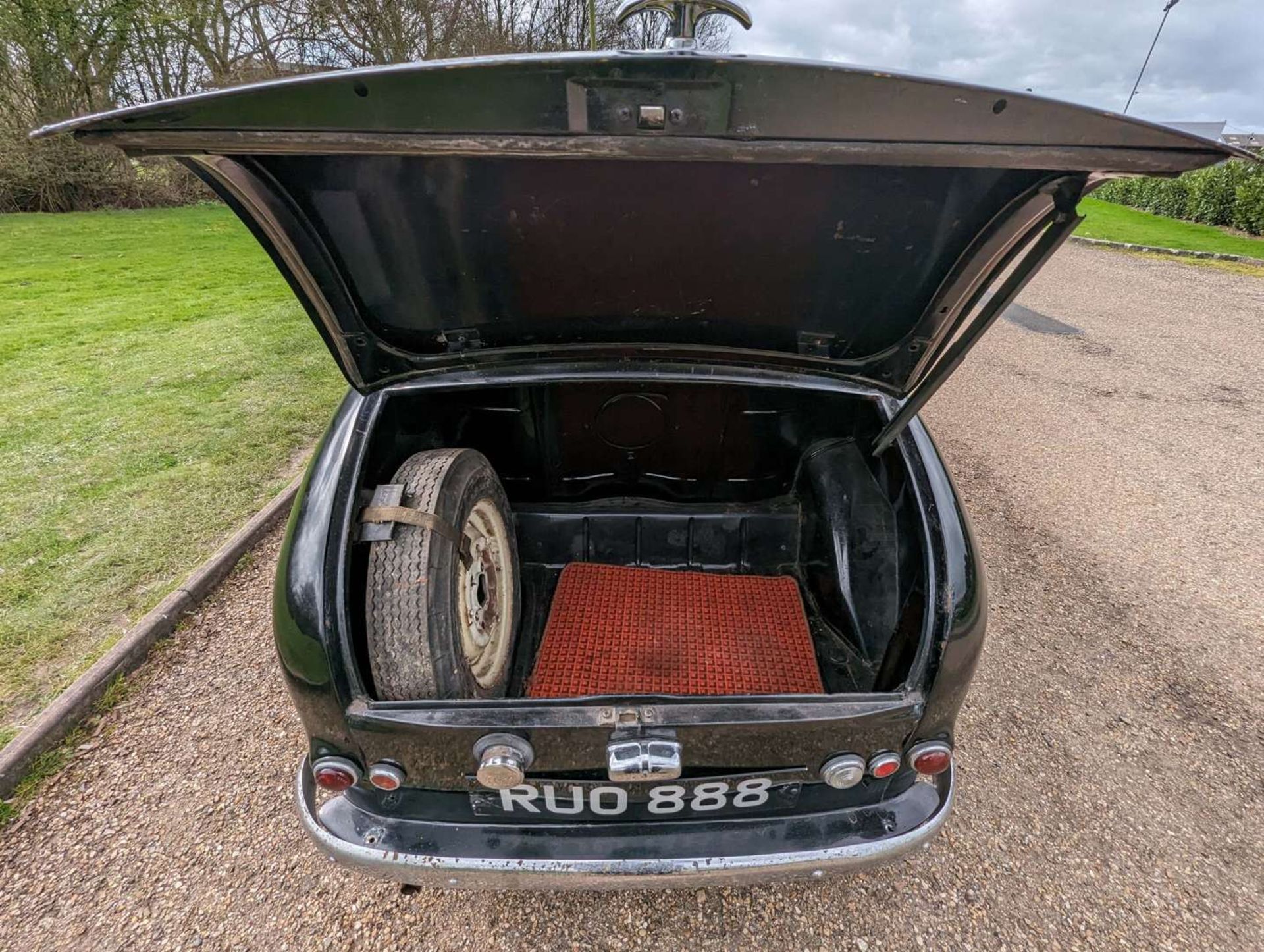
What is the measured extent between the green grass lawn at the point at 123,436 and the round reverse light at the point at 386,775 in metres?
1.91

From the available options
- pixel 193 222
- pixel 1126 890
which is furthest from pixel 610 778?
pixel 193 222

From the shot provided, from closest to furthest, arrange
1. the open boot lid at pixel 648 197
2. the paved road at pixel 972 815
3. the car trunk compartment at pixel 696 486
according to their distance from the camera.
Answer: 1. the open boot lid at pixel 648 197
2. the paved road at pixel 972 815
3. the car trunk compartment at pixel 696 486

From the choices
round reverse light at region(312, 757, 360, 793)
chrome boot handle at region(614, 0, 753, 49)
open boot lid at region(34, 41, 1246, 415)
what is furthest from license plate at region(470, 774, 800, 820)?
chrome boot handle at region(614, 0, 753, 49)

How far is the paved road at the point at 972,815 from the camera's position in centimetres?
182

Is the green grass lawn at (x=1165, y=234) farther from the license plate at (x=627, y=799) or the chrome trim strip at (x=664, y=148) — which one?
the license plate at (x=627, y=799)

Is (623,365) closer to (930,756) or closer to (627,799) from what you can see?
(627,799)

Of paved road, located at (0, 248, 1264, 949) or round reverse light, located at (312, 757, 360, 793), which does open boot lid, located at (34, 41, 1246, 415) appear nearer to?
round reverse light, located at (312, 757, 360, 793)

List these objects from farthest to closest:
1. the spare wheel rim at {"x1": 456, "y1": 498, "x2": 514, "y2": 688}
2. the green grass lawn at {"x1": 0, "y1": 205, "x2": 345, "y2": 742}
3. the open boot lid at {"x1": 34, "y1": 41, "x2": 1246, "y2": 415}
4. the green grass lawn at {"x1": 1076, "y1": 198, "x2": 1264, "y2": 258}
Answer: the green grass lawn at {"x1": 1076, "y1": 198, "x2": 1264, "y2": 258} < the green grass lawn at {"x1": 0, "y1": 205, "x2": 345, "y2": 742} < the spare wheel rim at {"x1": 456, "y1": 498, "x2": 514, "y2": 688} < the open boot lid at {"x1": 34, "y1": 41, "x2": 1246, "y2": 415}

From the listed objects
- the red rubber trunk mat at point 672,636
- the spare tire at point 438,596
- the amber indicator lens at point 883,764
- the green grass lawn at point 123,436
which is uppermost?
the spare tire at point 438,596

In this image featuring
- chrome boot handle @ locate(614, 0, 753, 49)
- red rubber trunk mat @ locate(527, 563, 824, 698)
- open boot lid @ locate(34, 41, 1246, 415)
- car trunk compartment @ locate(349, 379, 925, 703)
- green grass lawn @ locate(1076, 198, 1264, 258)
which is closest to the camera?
open boot lid @ locate(34, 41, 1246, 415)

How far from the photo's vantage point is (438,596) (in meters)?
1.62

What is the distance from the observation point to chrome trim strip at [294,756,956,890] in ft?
4.81

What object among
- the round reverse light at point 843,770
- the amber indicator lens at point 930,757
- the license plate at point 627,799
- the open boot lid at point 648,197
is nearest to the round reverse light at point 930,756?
the amber indicator lens at point 930,757

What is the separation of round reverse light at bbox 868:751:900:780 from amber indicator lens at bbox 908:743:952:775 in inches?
2.2
